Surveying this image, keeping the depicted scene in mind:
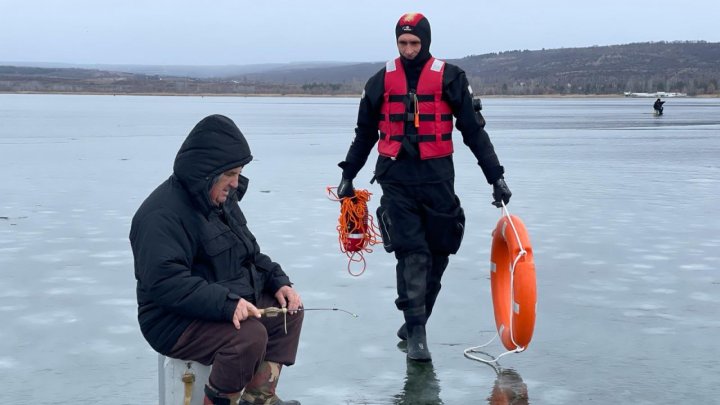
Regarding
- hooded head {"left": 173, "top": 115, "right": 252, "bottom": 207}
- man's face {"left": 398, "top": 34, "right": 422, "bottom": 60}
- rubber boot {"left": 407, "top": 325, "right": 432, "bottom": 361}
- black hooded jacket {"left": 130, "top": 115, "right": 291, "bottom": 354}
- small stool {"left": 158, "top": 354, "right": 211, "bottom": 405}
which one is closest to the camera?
black hooded jacket {"left": 130, "top": 115, "right": 291, "bottom": 354}

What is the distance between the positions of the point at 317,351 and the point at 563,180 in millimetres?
10498

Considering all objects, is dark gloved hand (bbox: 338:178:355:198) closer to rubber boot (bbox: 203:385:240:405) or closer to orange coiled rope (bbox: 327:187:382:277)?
orange coiled rope (bbox: 327:187:382:277)

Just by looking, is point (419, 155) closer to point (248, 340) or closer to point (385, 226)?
point (385, 226)

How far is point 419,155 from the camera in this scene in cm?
610

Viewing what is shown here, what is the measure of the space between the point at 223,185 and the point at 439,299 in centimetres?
327

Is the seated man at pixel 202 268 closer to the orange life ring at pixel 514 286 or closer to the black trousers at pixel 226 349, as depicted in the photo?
the black trousers at pixel 226 349

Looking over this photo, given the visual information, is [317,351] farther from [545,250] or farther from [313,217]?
[313,217]

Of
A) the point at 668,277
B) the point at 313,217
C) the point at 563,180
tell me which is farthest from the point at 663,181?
the point at 668,277

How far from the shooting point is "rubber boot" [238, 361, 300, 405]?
186 inches

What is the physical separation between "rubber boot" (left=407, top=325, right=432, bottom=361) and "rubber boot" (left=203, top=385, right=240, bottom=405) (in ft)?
5.26

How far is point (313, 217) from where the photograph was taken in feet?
37.6

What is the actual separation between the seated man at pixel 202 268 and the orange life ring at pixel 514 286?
5.32 ft

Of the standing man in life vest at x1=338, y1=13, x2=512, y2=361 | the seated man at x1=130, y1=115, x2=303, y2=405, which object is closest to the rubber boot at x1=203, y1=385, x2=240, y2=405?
the seated man at x1=130, y1=115, x2=303, y2=405

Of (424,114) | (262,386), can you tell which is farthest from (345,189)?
(262,386)
